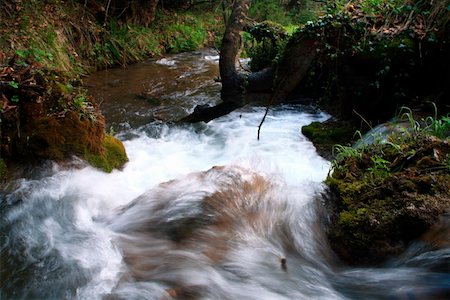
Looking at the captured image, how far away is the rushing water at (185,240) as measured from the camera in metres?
2.53

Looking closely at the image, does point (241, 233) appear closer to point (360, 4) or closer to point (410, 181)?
point (410, 181)

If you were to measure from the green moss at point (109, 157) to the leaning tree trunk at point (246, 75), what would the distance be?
1.90 m

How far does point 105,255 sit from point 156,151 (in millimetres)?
2616

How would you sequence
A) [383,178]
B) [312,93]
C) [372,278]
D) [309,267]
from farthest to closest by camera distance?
[312,93] < [383,178] < [309,267] < [372,278]

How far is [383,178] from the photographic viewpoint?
3094 mm

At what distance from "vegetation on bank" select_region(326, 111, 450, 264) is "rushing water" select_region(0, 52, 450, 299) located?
132 millimetres

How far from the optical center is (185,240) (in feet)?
9.83

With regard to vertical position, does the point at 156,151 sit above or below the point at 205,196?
below

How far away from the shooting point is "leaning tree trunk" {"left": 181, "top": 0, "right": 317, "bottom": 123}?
5715 mm

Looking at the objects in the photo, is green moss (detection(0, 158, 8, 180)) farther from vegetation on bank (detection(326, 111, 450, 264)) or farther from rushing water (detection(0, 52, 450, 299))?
vegetation on bank (detection(326, 111, 450, 264))

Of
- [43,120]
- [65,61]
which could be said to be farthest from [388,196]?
[65,61]

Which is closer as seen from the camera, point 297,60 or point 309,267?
point 309,267

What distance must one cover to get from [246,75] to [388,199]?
3771mm

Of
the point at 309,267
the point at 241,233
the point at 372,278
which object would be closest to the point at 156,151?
the point at 241,233
